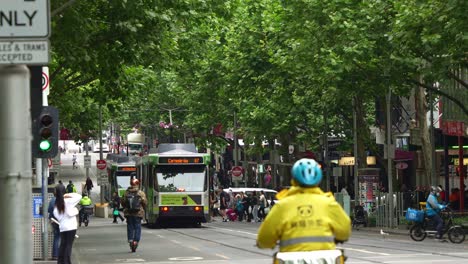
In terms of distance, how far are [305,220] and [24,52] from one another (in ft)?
7.38

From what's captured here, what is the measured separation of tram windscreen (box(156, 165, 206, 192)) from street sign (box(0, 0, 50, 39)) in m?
34.5

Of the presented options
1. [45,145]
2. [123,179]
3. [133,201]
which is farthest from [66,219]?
[123,179]

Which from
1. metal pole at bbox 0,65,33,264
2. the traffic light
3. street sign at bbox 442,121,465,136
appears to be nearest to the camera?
metal pole at bbox 0,65,33,264

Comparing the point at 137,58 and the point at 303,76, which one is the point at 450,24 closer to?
the point at 137,58

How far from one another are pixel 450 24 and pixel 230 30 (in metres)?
22.8

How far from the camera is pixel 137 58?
2520cm

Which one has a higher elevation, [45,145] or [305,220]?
[45,145]

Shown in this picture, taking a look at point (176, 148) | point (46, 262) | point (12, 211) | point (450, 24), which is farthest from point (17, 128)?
point (176, 148)

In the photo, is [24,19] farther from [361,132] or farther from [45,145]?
[361,132]

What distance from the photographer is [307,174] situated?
7.74 meters

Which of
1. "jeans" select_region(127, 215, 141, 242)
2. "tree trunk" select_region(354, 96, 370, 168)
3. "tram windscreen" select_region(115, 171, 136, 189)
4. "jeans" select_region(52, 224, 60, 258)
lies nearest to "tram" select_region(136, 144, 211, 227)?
"tree trunk" select_region(354, 96, 370, 168)

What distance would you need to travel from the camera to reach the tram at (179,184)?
41.6 m

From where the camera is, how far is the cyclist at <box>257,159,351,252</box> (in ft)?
25.1

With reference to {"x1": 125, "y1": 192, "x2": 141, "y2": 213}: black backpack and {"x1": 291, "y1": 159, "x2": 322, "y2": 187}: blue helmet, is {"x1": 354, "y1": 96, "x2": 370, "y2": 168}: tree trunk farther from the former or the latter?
{"x1": 291, "y1": 159, "x2": 322, "y2": 187}: blue helmet
